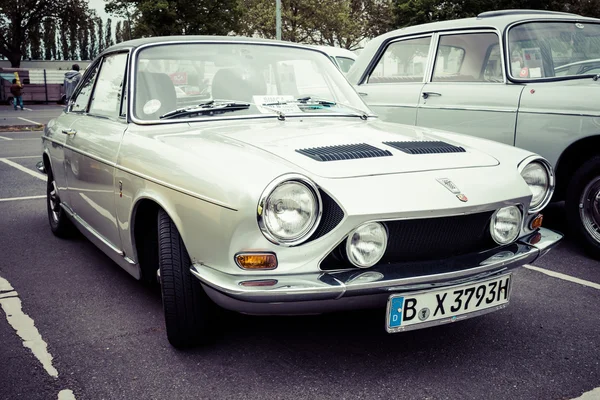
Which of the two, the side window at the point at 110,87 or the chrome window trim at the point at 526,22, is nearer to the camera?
the side window at the point at 110,87

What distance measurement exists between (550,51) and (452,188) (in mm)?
3022

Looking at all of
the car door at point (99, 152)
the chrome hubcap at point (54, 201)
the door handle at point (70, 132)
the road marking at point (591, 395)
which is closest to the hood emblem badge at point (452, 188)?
the road marking at point (591, 395)

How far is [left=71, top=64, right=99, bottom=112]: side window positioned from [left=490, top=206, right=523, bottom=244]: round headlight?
2987mm

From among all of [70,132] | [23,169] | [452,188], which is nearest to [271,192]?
[452,188]

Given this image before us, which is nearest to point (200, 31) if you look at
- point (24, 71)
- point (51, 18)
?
point (24, 71)

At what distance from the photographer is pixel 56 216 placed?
4.98 metres

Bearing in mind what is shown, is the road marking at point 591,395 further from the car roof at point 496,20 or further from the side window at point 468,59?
the car roof at point 496,20

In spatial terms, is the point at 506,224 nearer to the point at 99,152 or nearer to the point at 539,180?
the point at 539,180

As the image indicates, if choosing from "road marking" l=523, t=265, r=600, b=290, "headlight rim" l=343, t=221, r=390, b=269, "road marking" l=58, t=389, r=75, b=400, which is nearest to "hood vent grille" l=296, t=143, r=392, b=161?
"headlight rim" l=343, t=221, r=390, b=269

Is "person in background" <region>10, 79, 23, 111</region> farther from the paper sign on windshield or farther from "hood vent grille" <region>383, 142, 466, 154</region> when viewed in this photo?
"hood vent grille" <region>383, 142, 466, 154</region>

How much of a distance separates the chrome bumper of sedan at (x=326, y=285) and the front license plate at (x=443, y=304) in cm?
4

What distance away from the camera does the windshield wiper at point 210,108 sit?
11.3 ft

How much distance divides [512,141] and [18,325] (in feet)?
12.4

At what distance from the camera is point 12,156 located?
10.4 m
